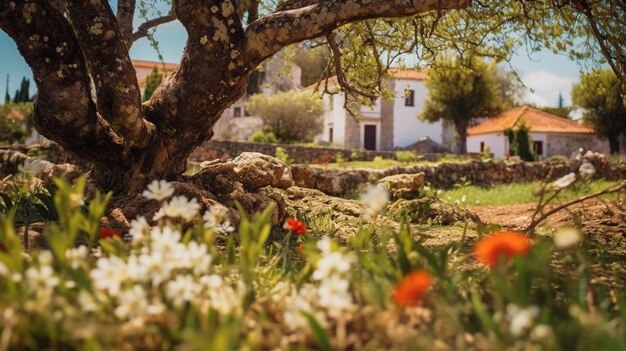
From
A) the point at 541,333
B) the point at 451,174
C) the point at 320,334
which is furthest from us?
the point at 451,174

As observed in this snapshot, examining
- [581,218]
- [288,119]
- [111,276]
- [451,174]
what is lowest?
[581,218]

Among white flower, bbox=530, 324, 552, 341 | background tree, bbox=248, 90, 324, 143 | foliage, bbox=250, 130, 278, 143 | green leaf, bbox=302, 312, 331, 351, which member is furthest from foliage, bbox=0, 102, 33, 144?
white flower, bbox=530, 324, 552, 341

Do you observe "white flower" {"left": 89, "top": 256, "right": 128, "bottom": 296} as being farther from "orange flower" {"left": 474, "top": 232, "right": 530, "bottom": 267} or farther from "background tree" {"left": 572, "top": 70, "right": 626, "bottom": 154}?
"background tree" {"left": 572, "top": 70, "right": 626, "bottom": 154}

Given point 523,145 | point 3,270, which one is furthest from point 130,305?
point 523,145

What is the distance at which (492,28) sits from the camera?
7574 millimetres

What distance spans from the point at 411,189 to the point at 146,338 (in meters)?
7.36

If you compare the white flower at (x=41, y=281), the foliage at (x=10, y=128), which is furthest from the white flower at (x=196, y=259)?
the foliage at (x=10, y=128)

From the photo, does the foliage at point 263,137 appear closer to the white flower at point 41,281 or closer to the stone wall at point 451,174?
the stone wall at point 451,174

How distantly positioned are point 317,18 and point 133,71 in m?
1.64

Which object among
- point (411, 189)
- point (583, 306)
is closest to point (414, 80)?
point (411, 189)

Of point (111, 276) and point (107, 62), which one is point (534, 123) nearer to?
point (107, 62)

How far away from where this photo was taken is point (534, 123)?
1559 inches

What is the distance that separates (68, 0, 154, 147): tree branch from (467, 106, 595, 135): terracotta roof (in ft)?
122

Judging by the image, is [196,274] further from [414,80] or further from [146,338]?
[414,80]
